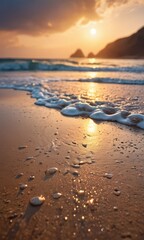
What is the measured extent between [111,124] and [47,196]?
2.26 metres

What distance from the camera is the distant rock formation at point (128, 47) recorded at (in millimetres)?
92812

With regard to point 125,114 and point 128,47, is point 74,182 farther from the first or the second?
point 128,47

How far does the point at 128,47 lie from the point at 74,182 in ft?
348

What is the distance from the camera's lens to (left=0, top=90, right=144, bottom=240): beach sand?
150 cm

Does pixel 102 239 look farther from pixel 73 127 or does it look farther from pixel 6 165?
pixel 73 127

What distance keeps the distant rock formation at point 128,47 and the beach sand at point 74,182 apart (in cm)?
8703

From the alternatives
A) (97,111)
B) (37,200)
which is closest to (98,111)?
(97,111)

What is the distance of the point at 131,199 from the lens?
5.88ft

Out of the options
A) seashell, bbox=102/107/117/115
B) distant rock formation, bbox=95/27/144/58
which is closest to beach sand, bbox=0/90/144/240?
seashell, bbox=102/107/117/115

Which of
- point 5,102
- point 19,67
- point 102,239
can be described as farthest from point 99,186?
point 19,67

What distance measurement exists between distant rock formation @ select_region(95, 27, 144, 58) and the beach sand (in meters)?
87.0

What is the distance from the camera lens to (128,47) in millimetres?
100188

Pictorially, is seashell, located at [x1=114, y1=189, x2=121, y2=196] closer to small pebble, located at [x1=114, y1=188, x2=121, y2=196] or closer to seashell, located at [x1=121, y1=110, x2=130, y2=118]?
small pebble, located at [x1=114, y1=188, x2=121, y2=196]

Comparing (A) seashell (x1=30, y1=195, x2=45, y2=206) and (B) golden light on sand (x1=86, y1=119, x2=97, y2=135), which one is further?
(B) golden light on sand (x1=86, y1=119, x2=97, y2=135)
